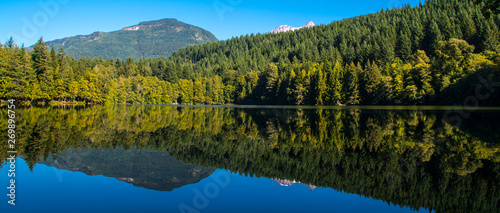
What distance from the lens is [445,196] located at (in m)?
8.53

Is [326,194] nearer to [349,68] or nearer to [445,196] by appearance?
[445,196]

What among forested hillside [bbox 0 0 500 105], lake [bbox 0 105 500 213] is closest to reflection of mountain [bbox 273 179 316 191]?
lake [bbox 0 105 500 213]

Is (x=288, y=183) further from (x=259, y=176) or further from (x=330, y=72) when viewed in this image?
(x=330, y=72)

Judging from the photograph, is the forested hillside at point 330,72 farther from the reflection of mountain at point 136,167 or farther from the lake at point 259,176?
the reflection of mountain at point 136,167

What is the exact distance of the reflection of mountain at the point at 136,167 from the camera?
36.0ft

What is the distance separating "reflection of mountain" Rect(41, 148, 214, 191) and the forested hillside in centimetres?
1100

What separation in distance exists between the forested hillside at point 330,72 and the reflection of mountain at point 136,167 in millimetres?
10995

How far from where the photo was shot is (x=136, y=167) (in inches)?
500

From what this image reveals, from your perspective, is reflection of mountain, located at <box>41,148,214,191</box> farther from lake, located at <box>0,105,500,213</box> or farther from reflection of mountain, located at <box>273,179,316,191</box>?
reflection of mountain, located at <box>273,179,316,191</box>

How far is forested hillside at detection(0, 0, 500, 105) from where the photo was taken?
68.6m

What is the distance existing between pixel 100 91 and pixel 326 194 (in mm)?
107211

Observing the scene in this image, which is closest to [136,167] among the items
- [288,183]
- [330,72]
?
[288,183]

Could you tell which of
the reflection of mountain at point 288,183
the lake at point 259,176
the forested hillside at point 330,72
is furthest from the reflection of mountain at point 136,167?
the forested hillside at point 330,72

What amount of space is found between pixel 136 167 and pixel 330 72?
89710 millimetres
